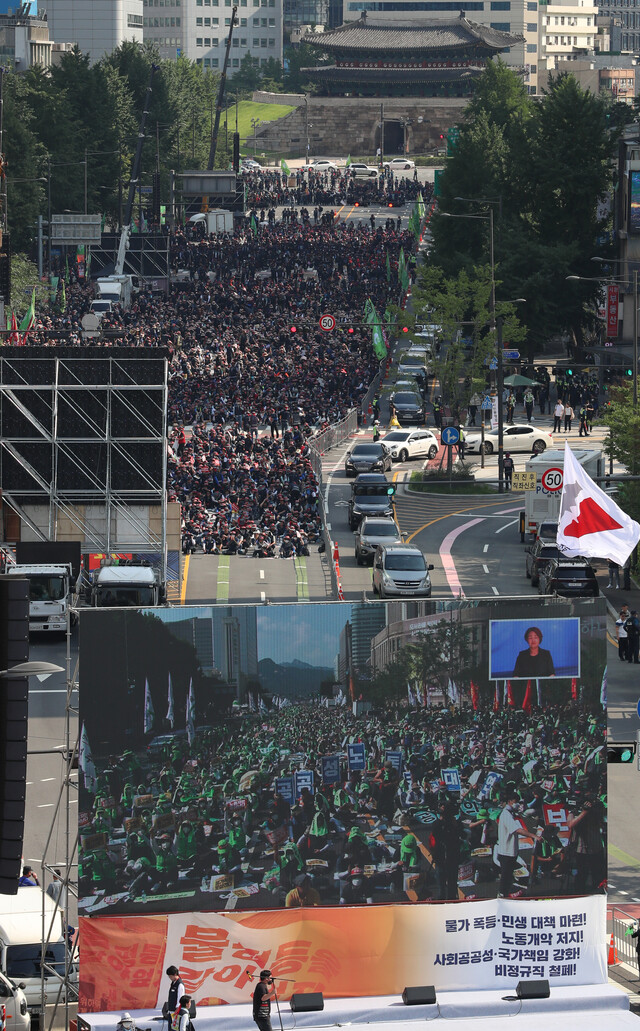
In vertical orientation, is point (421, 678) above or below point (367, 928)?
above

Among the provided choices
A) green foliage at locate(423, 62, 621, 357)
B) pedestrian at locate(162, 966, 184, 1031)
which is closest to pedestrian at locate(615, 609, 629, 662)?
pedestrian at locate(162, 966, 184, 1031)

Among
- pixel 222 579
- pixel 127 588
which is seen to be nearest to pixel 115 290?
pixel 222 579

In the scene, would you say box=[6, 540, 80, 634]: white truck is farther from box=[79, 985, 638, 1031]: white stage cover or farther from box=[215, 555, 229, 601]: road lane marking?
box=[79, 985, 638, 1031]: white stage cover

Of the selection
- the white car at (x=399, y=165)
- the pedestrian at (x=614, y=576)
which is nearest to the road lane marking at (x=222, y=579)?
the pedestrian at (x=614, y=576)

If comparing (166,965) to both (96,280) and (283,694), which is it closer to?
(283,694)

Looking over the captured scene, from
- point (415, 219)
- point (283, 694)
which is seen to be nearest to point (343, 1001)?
point (283, 694)

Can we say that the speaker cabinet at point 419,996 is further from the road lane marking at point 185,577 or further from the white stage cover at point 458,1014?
the road lane marking at point 185,577
